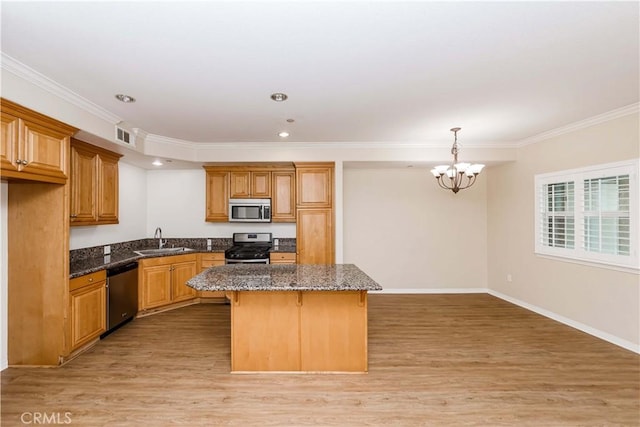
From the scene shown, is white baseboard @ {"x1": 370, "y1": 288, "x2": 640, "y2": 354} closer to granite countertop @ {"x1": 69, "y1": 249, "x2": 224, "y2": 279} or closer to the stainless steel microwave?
the stainless steel microwave

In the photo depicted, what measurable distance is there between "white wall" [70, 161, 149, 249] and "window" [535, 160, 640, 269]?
6.43 metres

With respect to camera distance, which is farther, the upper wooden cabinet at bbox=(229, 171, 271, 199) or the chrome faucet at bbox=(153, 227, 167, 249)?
the chrome faucet at bbox=(153, 227, 167, 249)

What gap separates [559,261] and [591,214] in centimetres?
78

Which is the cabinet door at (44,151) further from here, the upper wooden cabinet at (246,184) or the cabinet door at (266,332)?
the upper wooden cabinet at (246,184)

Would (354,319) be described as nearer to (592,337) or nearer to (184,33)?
(184,33)

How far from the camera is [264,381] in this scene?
8.62 feet

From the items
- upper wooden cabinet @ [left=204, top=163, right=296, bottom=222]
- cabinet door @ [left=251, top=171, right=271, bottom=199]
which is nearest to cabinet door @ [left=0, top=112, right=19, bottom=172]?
upper wooden cabinet @ [left=204, top=163, right=296, bottom=222]

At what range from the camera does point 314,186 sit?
4773 millimetres

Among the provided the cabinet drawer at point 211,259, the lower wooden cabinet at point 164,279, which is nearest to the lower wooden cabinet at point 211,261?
the cabinet drawer at point 211,259

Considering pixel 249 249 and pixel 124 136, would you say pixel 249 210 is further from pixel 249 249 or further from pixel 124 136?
pixel 124 136

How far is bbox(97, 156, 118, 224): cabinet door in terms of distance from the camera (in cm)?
377

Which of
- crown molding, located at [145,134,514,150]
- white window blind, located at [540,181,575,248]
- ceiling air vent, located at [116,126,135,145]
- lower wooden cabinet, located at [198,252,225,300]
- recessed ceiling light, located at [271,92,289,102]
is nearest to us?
recessed ceiling light, located at [271,92,289,102]

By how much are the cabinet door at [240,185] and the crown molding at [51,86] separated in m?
1.89

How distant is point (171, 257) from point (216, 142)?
76.4 inches
